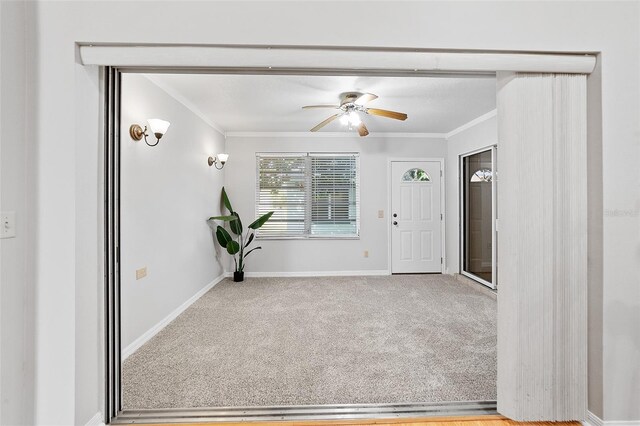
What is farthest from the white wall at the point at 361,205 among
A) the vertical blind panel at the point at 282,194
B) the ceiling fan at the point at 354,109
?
the ceiling fan at the point at 354,109

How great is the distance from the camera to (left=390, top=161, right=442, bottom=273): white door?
16.3ft

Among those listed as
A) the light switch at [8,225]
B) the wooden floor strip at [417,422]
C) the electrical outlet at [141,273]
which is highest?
the light switch at [8,225]

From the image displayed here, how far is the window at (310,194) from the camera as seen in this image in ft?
16.2

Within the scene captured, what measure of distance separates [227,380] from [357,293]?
2328 millimetres

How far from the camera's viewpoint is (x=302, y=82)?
9.33ft

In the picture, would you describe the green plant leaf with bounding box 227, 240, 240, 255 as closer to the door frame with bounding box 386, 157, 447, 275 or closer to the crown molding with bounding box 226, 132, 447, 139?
the crown molding with bounding box 226, 132, 447, 139

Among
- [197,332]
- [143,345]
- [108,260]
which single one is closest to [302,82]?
[108,260]

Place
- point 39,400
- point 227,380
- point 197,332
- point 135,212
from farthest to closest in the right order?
point 197,332, point 135,212, point 227,380, point 39,400

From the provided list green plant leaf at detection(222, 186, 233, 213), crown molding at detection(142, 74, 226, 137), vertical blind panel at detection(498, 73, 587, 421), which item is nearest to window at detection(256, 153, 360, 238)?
green plant leaf at detection(222, 186, 233, 213)

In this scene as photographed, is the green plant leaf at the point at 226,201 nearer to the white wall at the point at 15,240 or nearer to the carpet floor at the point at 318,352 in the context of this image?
the carpet floor at the point at 318,352

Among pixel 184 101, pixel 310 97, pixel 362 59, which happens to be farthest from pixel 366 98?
pixel 184 101

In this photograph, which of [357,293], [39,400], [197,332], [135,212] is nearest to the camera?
[39,400]

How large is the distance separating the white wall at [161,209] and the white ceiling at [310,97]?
297 mm

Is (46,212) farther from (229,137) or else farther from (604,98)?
(229,137)
